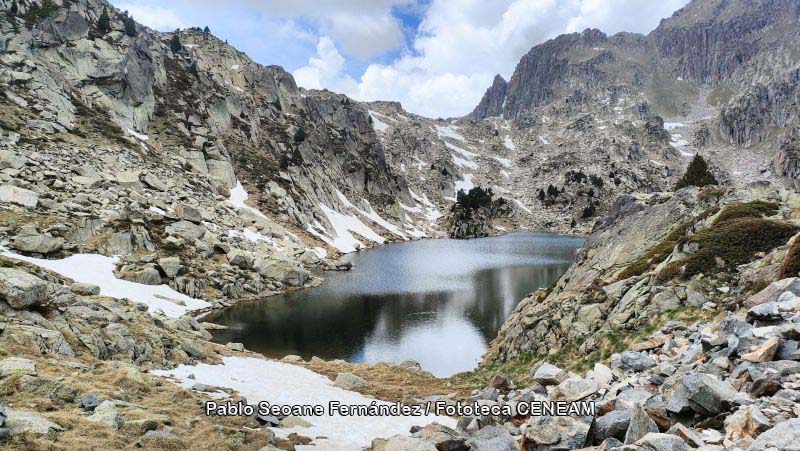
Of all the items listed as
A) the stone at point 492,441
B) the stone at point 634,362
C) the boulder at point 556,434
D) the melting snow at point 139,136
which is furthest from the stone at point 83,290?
the melting snow at point 139,136

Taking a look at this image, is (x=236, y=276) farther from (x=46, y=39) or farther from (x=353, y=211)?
(x=353, y=211)

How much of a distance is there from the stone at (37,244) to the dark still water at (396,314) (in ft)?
53.6

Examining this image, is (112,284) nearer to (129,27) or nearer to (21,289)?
(21,289)

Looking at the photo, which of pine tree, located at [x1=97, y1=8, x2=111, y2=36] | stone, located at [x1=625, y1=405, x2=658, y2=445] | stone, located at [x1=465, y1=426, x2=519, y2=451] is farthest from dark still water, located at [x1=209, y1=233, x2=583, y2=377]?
pine tree, located at [x1=97, y1=8, x2=111, y2=36]

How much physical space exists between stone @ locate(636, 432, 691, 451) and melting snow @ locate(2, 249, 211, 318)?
41.2m

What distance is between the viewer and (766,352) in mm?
9859

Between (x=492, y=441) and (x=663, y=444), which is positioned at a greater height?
(x=663, y=444)

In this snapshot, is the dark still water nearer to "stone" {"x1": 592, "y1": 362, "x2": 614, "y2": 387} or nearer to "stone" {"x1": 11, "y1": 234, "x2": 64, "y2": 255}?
"stone" {"x1": 11, "y1": 234, "x2": 64, "y2": 255}

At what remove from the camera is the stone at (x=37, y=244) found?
133 ft

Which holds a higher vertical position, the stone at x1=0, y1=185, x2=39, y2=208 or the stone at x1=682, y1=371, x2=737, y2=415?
the stone at x1=0, y1=185, x2=39, y2=208

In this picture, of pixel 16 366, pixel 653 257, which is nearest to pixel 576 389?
pixel 653 257

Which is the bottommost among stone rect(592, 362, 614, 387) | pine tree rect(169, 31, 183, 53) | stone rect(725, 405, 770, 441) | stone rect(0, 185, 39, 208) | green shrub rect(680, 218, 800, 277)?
stone rect(592, 362, 614, 387)

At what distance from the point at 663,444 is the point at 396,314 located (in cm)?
4482

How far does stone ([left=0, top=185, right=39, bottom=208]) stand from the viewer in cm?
4617
